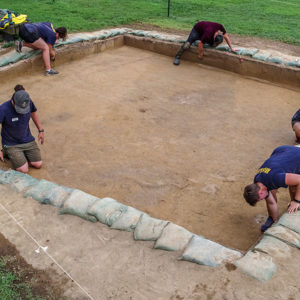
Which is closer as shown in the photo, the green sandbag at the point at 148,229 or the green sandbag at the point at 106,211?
the green sandbag at the point at 148,229

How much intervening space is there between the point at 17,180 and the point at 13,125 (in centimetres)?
80

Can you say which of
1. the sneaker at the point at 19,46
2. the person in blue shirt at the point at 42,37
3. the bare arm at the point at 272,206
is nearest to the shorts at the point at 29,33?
the person in blue shirt at the point at 42,37

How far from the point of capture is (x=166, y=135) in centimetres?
578

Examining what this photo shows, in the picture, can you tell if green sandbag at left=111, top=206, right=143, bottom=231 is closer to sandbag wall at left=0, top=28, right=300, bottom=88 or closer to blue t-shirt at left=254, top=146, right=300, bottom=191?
blue t-shirt at left=254, top=146, right=300, bottom=191

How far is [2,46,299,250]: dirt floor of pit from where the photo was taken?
4.37 m

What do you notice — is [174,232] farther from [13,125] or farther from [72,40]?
[72,40]

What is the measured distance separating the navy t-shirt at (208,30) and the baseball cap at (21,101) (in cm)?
478

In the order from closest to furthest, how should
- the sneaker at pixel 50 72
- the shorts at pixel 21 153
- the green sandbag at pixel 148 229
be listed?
1. the green sandbag at pixel 148 229
2. the shorts at pixel 21 153
3. the sneaker at pixel 50 72

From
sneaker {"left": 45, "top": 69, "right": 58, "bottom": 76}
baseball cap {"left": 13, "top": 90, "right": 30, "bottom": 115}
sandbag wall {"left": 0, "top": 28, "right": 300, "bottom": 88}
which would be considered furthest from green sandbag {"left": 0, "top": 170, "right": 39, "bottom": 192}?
sneaker {"left": 45, "top": 69, "right": 58, "bottom": 76}

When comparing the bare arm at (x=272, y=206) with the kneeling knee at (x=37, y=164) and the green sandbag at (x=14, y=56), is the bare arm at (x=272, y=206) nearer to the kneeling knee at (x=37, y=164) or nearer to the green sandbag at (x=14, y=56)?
the kneeling knee at (x=37, y=164)

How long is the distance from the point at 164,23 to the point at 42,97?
16.7ft

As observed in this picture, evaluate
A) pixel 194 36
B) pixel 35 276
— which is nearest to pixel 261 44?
pixel 194 36

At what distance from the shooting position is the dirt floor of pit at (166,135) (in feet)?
14.3

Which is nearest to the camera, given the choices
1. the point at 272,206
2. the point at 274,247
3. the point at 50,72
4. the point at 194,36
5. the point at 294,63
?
the point at 274,247
